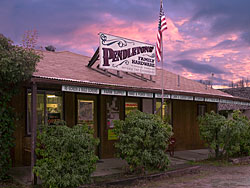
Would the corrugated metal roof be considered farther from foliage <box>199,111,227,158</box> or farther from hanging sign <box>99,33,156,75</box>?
foliage <box>199,111,227,158</box>

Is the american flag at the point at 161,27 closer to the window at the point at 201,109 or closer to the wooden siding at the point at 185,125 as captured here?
the wooden siding at the point at 185,125

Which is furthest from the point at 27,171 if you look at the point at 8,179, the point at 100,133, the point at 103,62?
the point at 103,62

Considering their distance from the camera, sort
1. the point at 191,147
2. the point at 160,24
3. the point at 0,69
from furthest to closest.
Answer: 1. the point at 191,147
2. the point at 160,24
3. the point at 0,69

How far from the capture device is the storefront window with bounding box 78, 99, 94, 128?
36.4 ft

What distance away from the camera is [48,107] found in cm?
1021

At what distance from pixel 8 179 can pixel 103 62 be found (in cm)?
558

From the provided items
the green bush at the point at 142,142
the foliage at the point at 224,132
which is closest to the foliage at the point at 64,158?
the green bush at the point at 142,142

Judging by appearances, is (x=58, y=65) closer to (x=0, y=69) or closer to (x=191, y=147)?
(x=0, y=69)

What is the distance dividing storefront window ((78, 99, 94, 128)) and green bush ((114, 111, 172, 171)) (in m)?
2.51

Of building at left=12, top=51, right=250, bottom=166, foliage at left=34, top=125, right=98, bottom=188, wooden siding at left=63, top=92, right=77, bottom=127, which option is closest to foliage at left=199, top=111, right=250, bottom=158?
building at left=12, top=51, right=250, bottom=166

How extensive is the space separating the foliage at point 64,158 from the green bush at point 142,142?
1.33m

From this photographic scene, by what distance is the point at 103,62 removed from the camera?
38.0ft

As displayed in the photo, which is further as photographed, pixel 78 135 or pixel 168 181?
pixel 168 181

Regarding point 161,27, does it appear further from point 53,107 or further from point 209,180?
point 209,180
